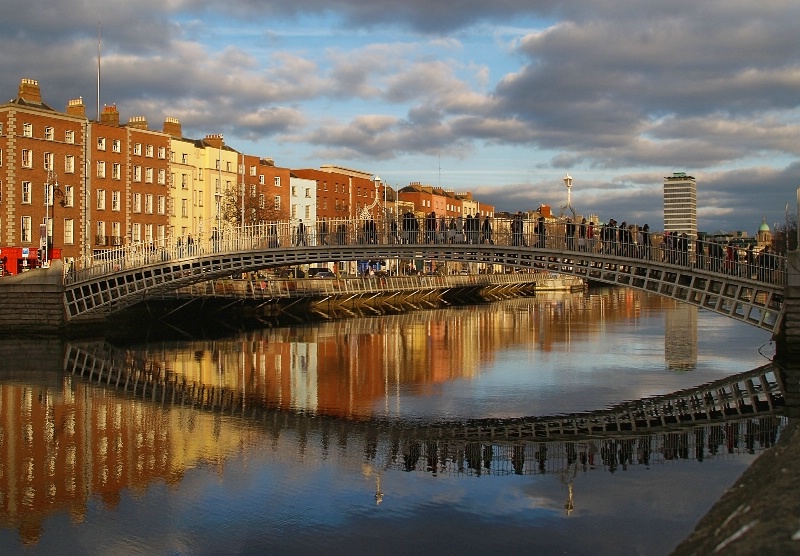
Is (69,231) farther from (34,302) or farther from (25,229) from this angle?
(34,302)

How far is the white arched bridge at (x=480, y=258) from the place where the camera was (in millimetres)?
31188

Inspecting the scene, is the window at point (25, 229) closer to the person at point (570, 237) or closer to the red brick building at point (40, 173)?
the red brick building at point (40, 173)

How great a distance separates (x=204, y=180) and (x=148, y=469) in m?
61.0

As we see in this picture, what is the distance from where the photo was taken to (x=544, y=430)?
2120 cm

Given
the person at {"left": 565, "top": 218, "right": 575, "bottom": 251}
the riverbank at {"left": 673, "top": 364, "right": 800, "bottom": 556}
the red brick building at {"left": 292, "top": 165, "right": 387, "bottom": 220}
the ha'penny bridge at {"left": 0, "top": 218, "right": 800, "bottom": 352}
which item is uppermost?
the red brick building at {"left": 292, "top": 165, "right": 387, "bottom": 220}

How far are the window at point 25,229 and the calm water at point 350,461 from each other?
23.7 m

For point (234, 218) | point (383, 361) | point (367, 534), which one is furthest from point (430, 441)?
point (234, 218)

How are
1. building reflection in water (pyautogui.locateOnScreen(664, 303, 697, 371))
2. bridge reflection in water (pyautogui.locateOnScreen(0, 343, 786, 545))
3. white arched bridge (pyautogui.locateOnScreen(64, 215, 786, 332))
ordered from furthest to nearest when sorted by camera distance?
building reflection in water (pyautogui.locateOnScreen(664, 303, 697, 371)), white arched bridge (pyautogui.locateOnScreen(64, 215, 786, 332)), bridge reflection in water (pyautogui.locateOnScreen(0, 343, 786, 545))

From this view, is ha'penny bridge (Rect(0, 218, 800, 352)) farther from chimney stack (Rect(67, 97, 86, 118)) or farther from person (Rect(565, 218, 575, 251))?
chimney stack (Rect(67, 97, 86, 118))

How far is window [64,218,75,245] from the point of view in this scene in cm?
5897

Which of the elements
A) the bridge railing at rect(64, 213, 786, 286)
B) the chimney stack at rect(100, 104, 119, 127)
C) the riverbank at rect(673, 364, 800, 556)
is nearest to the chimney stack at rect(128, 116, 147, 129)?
the chimney stack at rect(100, 104, 119, 127)

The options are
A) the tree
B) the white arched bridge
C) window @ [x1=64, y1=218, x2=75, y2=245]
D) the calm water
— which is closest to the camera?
the calm water

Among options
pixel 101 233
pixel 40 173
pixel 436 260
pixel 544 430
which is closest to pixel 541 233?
pixel 436 260

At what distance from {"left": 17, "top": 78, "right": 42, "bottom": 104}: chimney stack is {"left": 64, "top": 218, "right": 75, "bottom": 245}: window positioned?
25.5ft
